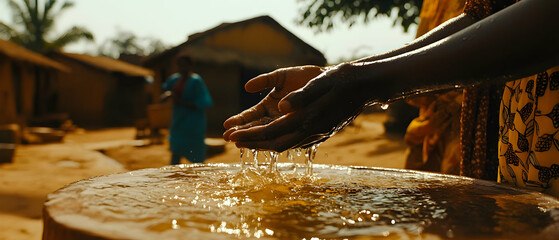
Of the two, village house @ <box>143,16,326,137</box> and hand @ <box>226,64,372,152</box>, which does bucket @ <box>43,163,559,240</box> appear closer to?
hand @ <box>226,64,372,152</box>

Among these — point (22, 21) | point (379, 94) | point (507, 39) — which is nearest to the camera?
point (507, 39)

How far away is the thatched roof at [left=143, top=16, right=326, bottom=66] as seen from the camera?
15.5 meters

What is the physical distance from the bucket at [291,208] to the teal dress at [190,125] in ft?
11.4

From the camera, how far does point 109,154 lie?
10.2 metres

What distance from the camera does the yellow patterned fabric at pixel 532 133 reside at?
1452 millimetres

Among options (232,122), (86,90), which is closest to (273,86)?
(232,122)

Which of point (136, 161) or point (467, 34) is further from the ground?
point (467, 34)

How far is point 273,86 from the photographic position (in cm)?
195

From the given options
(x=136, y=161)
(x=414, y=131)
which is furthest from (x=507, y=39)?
(x=136, y=161)

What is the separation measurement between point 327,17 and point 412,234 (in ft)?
36.6

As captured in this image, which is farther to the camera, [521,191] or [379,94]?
[521,191]

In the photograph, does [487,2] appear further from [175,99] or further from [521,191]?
[175,99]

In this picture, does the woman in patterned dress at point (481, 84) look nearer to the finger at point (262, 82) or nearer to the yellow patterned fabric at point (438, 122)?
the finger at point (262, 82)

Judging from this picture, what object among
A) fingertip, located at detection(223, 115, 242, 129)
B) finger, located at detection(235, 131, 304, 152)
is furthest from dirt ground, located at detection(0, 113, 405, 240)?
finger, located at detection(235, 131, 304, 152)
